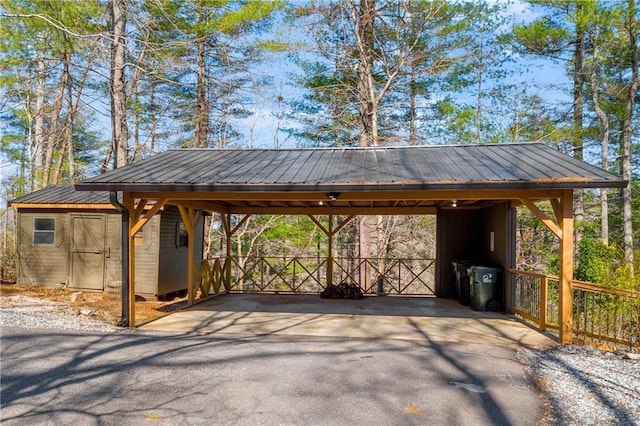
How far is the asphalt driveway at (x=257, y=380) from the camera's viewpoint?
10.7 feet

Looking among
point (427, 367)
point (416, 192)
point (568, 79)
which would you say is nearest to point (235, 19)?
point (416, 192)

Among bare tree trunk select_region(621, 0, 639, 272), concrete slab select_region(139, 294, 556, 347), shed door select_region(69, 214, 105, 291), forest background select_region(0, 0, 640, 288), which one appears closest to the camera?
concrete slab select_region(139, 294, 556, 347)

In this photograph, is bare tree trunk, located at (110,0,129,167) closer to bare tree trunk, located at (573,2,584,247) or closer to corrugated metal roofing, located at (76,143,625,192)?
corrugated metal roofing, located at (76,143,625,192)

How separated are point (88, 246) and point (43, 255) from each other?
1.09 m

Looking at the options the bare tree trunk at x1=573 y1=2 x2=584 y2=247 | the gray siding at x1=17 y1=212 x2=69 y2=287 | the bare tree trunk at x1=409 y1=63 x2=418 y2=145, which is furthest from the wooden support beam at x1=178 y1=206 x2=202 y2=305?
the bare tree trunk at x1=573 y1=2 x2=584 y2=247

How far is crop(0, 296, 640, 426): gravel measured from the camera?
3.32 metres

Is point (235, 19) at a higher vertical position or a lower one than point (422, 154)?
higher

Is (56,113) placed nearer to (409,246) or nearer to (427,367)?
(409,246)

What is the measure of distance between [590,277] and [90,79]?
57.2 ft

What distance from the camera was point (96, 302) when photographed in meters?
8.15

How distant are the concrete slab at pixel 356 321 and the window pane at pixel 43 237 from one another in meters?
3.55

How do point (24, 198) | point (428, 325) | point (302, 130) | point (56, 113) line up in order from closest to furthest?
1. point (428, 325)
2. point (24, 198)
3. point (302, 130)
4. point (56, 113)

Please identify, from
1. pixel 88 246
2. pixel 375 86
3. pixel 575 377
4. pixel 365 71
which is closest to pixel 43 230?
pixel 88 246

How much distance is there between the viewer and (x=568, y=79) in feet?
51.9
